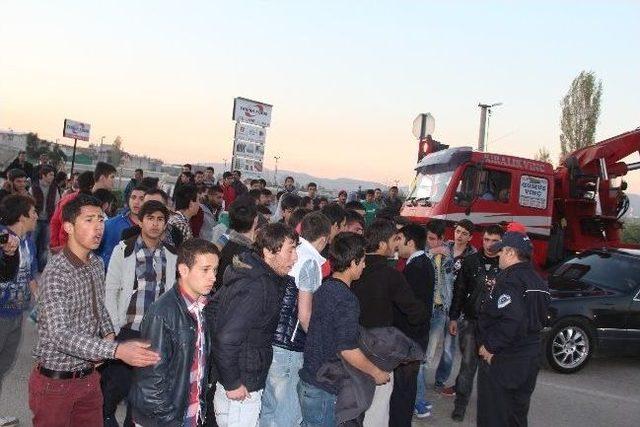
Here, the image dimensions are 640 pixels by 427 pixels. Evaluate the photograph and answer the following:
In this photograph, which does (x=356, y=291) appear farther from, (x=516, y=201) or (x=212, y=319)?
(x=516, y=201)

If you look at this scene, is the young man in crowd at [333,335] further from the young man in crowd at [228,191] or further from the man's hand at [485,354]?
the young man in crowd at [228,191]

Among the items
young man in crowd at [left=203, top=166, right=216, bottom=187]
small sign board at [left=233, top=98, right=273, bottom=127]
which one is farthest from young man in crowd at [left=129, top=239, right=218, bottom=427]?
small sign board at [left=233, top=98, right=273, bottom=127]

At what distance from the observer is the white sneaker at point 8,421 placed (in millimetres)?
4891

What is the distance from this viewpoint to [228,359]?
3.44 meters

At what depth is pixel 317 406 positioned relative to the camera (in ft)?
12.7

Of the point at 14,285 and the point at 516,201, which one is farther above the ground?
the point at 516,201

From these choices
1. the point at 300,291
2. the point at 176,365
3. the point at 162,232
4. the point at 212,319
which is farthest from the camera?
the point at 162,232

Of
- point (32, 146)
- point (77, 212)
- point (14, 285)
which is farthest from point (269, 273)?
point (32, 146)

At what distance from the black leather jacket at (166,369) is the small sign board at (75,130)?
1221 inches

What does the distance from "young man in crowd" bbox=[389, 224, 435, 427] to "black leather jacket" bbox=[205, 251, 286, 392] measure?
1.61 m

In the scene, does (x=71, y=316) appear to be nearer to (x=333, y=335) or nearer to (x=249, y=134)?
(x=333, y=335)

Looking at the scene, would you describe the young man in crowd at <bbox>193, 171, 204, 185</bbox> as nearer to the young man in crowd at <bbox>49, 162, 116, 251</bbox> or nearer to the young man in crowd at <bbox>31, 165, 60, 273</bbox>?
the young man in crowd at <bbox>31, 165, 60, 273</bbox>

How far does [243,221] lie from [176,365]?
177 centimetres

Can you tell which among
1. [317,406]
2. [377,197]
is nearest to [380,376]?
[317,406]
